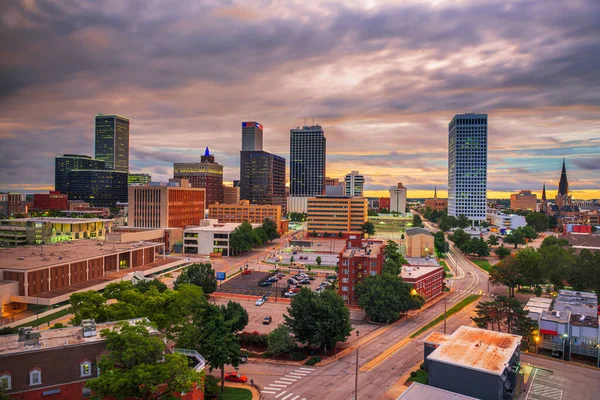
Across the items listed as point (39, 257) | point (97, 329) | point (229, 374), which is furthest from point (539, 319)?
point (39, 257)

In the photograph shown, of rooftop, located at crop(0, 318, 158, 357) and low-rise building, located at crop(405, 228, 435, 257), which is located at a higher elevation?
rooftop, located at crop(0, 318, 158, 357)

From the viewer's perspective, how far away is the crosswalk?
4266cm

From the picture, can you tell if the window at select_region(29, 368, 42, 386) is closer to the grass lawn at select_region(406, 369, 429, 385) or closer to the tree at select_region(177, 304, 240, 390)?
the tree at select_region(177, 304, 240, 390)

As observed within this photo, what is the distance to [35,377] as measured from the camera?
101 ft

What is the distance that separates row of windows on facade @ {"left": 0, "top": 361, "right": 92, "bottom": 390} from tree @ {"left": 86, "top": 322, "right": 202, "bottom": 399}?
241 cm

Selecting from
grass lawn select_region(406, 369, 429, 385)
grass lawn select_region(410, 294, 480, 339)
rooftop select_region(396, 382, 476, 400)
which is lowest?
grass lawn select_region(410, 294, 480, 339)

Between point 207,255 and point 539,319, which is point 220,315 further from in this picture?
point 207,255

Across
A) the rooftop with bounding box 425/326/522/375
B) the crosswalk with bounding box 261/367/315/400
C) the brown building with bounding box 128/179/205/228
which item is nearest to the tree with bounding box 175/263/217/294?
the crosswalk with bounding box 261/367/315/400

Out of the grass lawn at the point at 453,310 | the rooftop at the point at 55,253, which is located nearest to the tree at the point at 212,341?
the grass lawn at the point at 453,310

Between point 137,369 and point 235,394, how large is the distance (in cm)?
1719

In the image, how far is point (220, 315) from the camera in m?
45.9

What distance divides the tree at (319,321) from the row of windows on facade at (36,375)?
27118mm

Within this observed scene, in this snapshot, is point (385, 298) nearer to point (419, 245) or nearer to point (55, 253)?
point (419, 245)

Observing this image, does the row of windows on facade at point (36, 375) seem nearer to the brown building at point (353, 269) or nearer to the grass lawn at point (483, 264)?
the brown building at point (353, 269)
